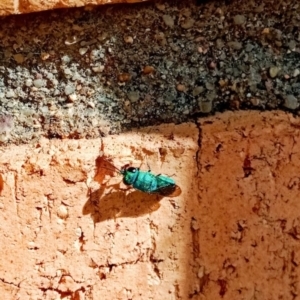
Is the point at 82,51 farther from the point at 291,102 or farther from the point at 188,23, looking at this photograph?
the point at 291,102

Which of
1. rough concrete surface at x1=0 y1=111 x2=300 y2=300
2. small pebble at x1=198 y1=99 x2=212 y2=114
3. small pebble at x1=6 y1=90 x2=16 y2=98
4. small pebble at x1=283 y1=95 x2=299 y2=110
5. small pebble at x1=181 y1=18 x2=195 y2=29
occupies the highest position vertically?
small pebble at x1=181 y1=18 x2=195 y2=29

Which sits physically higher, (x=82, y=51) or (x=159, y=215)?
(x=82, y=51)

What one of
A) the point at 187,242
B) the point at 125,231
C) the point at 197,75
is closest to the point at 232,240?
the point at 187,242

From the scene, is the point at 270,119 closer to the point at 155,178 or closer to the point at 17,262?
the point at 155,178

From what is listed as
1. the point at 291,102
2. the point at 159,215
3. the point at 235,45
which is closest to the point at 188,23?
the point at 235,45

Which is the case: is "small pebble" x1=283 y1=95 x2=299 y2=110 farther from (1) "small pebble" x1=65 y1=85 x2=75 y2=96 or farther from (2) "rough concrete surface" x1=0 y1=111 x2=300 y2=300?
(1) "small pebble" x1=65 y1=85 x2=75 y2=96

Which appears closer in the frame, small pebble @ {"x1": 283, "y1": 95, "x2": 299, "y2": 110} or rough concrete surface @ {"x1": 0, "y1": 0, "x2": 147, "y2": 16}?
rough concrete surface @ {"x1": 0, "y1": 0, "x2": 147, "y2": 16}

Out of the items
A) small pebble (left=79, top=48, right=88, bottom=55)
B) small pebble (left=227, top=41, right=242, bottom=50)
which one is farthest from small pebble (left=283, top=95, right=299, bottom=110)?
small pebble (left=79, top=48, right=88, bottom=55)

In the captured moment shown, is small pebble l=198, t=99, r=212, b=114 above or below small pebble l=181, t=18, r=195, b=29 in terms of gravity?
below
